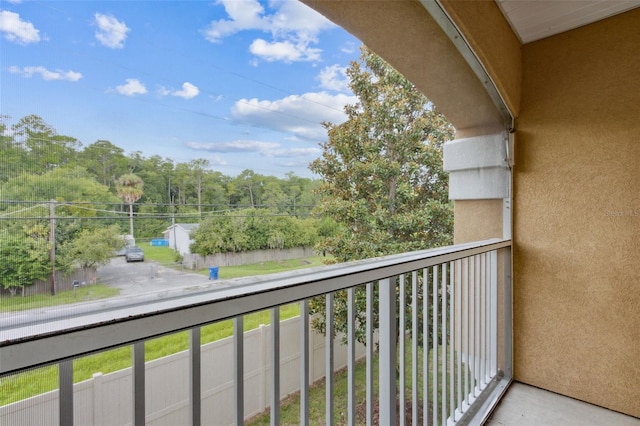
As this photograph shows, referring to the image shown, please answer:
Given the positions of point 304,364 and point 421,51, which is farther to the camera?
point 421,51

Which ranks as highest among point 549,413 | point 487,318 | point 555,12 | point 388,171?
point 555,12

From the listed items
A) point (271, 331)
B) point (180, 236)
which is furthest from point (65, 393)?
point (271, 331)

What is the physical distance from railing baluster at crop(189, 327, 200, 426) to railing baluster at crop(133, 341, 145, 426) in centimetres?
9

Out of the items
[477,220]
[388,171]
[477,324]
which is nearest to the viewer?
[477,324]

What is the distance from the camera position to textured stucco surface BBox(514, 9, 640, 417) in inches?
74.5

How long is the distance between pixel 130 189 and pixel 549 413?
254 centimetres

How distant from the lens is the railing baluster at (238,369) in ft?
2.37

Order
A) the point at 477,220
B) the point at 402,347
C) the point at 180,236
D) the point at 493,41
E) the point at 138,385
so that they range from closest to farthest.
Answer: the point at 138,385 < the point at 180,236 < the point at 402,347 < the point at 493,41 < the point at 477,220

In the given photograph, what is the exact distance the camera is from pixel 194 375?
2.15 feet

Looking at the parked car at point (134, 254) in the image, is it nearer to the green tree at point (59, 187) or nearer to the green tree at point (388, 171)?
the green tree at point (59, 187)

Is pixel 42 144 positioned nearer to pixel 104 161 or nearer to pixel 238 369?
pixel 104 161

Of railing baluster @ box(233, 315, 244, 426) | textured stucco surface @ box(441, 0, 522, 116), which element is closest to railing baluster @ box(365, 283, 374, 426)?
railing baluster @ box(233, 315, 244, 426)

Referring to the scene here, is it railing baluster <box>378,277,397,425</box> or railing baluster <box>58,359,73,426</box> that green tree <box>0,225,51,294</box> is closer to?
railing baluster <box>58,359,73,426</box>

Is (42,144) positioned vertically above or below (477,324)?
above
